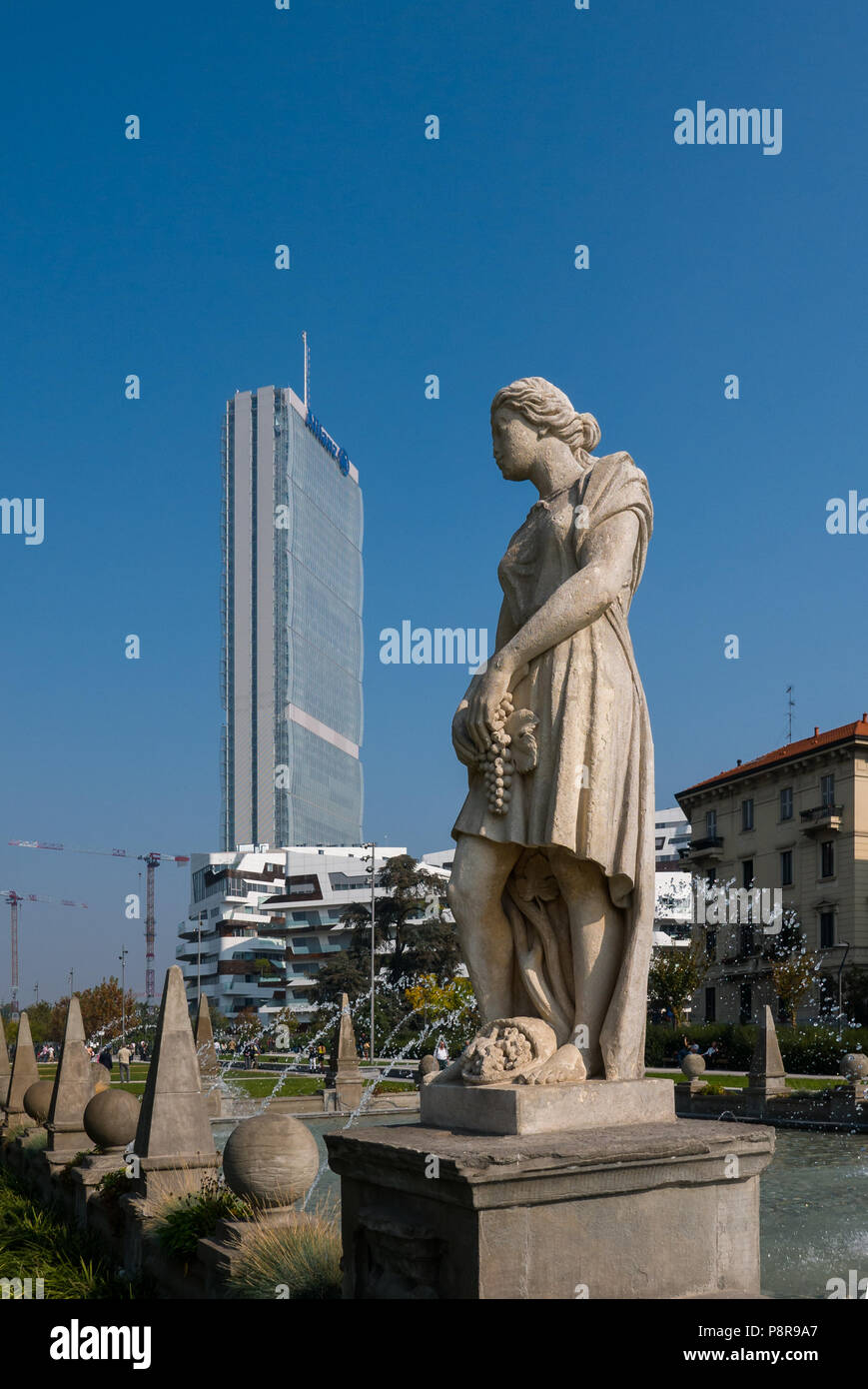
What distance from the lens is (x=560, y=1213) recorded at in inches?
153

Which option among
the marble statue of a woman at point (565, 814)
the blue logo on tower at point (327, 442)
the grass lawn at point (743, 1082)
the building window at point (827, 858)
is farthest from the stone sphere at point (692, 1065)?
the blue logo on tower at point (327, 442)

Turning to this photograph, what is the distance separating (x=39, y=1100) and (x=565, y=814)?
41.7 feet

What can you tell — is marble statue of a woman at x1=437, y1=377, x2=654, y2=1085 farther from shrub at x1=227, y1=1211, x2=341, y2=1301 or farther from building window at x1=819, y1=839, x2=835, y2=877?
building window at x1=819, y1=839, x2=835, y2=877

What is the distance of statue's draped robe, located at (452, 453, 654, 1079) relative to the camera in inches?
183

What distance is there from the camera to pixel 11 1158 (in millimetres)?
14906

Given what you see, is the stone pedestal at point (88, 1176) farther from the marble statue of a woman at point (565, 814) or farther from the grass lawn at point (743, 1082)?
the grass lawn at point (743, 1082)

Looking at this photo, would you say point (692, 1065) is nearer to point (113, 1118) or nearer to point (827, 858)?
point (113, 1118)

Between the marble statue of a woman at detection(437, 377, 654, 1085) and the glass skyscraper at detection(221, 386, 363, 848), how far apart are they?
152m

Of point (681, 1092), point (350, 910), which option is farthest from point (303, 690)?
point (681, 1092)
